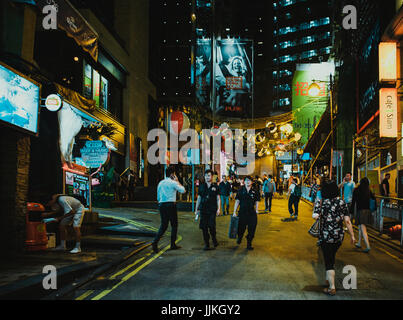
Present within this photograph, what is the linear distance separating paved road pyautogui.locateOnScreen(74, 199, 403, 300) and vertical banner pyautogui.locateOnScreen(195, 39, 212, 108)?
20763 millimetres

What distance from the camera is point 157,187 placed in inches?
693

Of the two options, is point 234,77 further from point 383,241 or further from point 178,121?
point 383,241

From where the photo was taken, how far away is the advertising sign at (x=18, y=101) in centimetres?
824

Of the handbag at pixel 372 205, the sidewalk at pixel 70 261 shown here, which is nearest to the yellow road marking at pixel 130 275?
the sidewalk at pixel 70 261

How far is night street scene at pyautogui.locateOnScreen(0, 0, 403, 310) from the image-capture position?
627 centimetres

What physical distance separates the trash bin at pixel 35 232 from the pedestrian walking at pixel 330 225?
22.3 ft

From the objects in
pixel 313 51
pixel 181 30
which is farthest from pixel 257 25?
pixel 181 30

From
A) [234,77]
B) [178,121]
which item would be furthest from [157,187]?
[234,77]

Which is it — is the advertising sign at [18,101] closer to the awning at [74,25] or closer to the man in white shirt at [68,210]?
the man in white shirt at [68,210]

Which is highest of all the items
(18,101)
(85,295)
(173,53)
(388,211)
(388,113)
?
(173,53)

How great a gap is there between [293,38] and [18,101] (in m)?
104

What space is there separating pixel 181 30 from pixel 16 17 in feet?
95.1

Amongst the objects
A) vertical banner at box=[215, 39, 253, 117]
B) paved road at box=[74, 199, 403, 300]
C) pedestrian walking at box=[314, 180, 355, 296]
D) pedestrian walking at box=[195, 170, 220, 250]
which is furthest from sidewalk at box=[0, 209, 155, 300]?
vertical banner at box=[215, 39, 253, 117]
